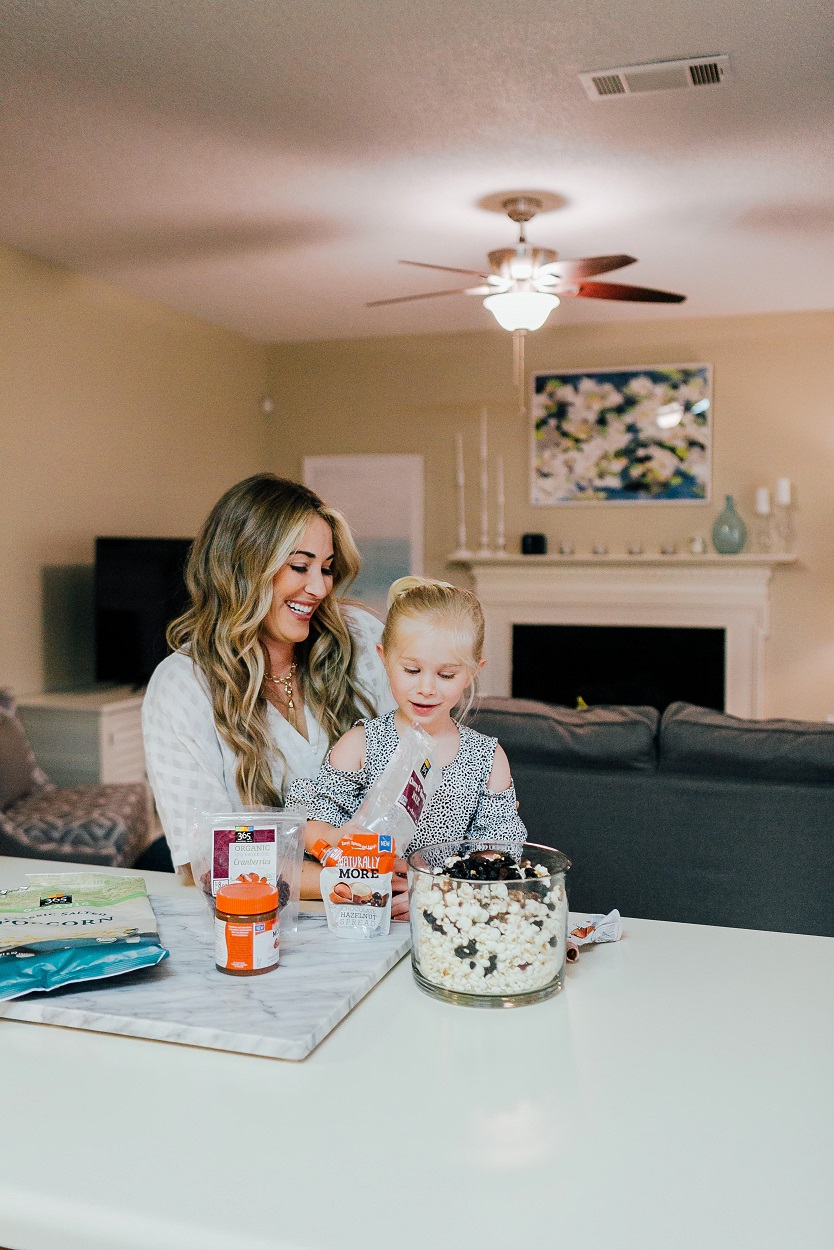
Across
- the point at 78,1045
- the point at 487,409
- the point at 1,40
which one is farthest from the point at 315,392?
the point at 78,1045

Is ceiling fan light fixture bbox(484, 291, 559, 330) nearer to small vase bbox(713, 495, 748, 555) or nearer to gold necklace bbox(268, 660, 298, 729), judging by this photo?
small vase bbox(713, 495, 748, 555)

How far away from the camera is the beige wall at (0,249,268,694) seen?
457 cm

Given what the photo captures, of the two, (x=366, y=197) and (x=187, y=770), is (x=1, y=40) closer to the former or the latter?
(x=366, y=197)

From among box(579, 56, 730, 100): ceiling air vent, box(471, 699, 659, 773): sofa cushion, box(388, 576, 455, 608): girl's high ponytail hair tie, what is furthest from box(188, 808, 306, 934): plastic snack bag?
box(579, 56, 730, 100): ceiling air vent

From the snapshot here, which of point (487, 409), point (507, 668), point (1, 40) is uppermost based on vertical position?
point (1, 40)

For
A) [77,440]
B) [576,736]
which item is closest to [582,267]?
[576,736]

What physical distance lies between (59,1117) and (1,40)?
2770 mm

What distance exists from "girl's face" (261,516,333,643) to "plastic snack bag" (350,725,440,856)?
1.37ft

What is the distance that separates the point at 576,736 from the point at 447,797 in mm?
1162

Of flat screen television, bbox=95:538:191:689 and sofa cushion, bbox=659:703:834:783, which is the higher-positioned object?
flat screen television, bbox=95:538:191:689

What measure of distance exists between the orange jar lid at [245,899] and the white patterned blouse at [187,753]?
0.43m

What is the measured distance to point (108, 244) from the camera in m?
4.50

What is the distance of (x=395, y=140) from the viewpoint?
3355mm

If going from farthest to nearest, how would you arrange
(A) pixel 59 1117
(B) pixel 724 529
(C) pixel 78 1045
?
1. (B) pixel 724 529
2. (C) pixel 78 1045
3. (A) pixel 59 1117
